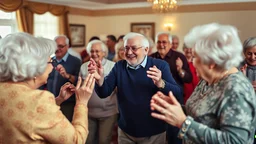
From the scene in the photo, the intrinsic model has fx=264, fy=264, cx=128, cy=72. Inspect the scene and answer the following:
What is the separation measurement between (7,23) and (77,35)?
7.08 feet

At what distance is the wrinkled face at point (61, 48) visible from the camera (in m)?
3.34

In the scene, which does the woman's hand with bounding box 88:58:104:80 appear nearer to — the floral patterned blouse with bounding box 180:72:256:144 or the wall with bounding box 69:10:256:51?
the floral patterned blouse with bounding box 180:72:256:144

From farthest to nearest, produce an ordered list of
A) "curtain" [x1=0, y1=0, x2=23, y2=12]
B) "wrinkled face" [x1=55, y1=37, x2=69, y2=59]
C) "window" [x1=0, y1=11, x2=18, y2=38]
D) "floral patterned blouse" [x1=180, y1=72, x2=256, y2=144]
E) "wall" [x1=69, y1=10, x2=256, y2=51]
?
"wall" [x1=69, y1=10, x2=256, y2=51]
"window" [x1=0, y1=11, x2=18, y2=38]
"curtain" [x1=0, y1=0, x2=23, y2=12]
"wrinkled face" [x1=55, y1=37, x2=69, y2=59]
"floral patterned blouse" [x1=180, y1=72, x2=256, y2=144]

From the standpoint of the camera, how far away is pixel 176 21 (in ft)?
24.4

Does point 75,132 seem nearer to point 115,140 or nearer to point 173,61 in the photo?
Result: point 173,61

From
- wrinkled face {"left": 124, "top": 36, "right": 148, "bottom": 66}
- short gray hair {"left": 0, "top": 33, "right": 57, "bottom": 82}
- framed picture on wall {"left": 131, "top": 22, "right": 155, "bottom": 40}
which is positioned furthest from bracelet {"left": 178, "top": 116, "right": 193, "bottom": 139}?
framed picture on wall {"left": 131, "top": 22, "right": 155, "bottom": 40}

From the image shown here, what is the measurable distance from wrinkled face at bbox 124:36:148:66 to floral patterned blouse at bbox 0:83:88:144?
42.5 inches

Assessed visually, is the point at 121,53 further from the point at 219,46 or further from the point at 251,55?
the point at 219,46

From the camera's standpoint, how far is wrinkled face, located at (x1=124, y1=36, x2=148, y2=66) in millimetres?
2262

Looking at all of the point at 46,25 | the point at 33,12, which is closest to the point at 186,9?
the point at 46,25

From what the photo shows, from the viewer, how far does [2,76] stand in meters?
1.30

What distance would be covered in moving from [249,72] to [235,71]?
1.48m

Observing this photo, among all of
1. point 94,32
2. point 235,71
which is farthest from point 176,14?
point 235,71

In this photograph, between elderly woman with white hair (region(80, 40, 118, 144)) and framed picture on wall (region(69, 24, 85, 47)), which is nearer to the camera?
elderly woman with white hair (region(80, 40, 118, 144))
